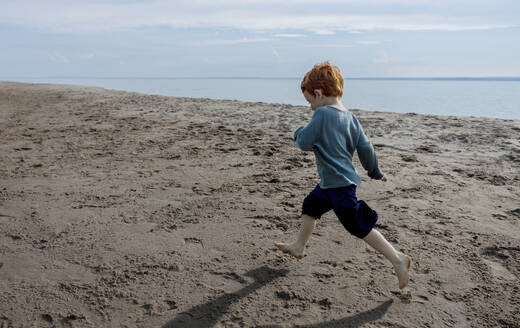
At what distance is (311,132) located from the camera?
258 cm

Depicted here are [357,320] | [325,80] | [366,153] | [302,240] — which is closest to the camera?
[357,320]

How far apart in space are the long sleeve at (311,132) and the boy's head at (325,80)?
0.14m

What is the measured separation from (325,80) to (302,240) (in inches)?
43.4

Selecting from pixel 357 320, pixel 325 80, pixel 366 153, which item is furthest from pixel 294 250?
pixel 325 80

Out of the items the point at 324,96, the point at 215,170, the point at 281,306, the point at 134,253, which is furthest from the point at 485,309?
the point at 215,170

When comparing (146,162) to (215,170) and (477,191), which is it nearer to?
(215,170)

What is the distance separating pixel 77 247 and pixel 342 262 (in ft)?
6.33

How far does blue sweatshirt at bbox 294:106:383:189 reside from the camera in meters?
2.57

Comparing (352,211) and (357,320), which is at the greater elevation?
(352,211)

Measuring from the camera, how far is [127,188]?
4.62 m

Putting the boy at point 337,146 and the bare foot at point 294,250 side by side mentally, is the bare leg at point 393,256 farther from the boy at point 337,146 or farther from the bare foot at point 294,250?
the bare foot at point 294,250

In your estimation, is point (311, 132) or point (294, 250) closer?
point (311, 132)

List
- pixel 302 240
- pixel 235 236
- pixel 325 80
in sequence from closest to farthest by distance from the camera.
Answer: pixel 325 80
pixel 302 240
pixel 235 236

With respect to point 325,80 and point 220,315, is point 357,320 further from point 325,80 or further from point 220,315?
point 325,80
